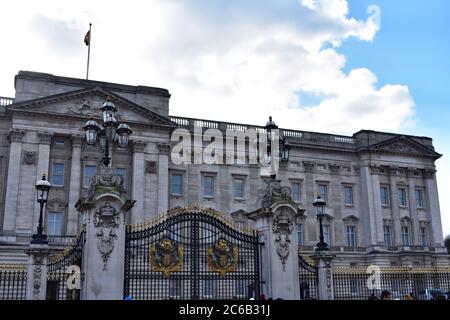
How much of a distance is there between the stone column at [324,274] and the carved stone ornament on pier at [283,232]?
6.75 ft

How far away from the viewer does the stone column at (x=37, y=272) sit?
18.5 metres

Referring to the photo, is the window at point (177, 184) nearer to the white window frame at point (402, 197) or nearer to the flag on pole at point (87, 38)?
the flag on pole at point (87, 38)

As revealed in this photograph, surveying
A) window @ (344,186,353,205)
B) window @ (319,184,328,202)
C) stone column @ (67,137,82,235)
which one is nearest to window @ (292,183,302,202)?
window @ (319,184,328,202)

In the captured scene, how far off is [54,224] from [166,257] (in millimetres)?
28099

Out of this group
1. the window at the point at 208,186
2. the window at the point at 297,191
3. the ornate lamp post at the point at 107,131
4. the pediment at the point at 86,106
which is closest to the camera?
the ornate lamp post at the point at 107,131

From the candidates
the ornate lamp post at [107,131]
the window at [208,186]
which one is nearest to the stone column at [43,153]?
the window at [208,186]

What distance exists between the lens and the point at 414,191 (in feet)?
201

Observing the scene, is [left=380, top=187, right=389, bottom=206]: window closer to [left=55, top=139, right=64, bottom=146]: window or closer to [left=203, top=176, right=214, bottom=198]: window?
[left=203, top=176, right=214, bottom=198]: window

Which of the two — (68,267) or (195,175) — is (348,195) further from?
(68,267)

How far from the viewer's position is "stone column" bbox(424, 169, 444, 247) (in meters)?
60.6
